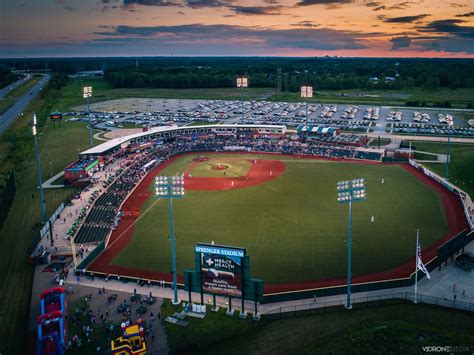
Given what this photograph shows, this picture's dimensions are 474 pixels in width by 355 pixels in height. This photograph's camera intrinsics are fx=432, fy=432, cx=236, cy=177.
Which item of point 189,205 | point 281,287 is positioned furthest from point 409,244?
point 189,205

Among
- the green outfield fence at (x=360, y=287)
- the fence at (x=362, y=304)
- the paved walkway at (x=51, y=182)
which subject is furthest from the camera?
the paved walkway at (x=51, y=182)

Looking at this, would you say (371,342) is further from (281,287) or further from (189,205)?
(189,205)

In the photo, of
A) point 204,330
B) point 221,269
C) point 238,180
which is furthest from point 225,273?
point 238,180

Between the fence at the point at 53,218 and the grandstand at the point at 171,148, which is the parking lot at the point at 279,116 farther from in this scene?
the fence at the point at 53,218

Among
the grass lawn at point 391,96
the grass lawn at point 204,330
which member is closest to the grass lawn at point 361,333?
the grass lawn at point 204,330

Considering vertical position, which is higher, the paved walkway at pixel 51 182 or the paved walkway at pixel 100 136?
the paved walkway at pixel 100 136

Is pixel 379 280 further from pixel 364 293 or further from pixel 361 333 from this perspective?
pixel 361 333
